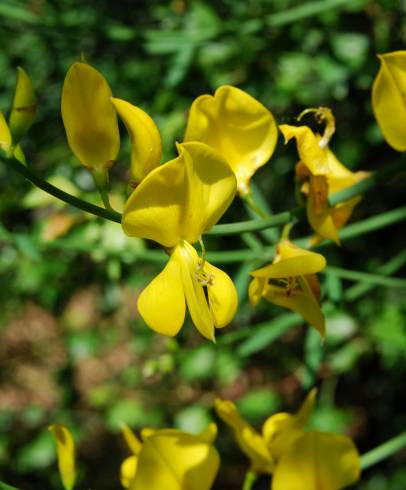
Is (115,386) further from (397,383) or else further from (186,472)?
(186,472)

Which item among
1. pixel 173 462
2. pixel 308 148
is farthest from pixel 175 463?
pixel 308 148

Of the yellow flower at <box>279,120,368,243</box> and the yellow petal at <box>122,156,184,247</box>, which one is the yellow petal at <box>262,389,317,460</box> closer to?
the yellow flower at <box>279,120,368,243</box>

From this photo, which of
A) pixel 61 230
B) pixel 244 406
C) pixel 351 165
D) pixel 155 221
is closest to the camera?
pixel 155 221

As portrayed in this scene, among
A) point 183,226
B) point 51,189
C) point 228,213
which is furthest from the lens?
point 228,213

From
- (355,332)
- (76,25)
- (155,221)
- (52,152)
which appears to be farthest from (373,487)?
(155,221)

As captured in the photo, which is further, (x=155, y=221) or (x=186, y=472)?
(x=186, y=472)

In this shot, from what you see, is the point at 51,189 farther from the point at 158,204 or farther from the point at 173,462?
the point at 173,462
